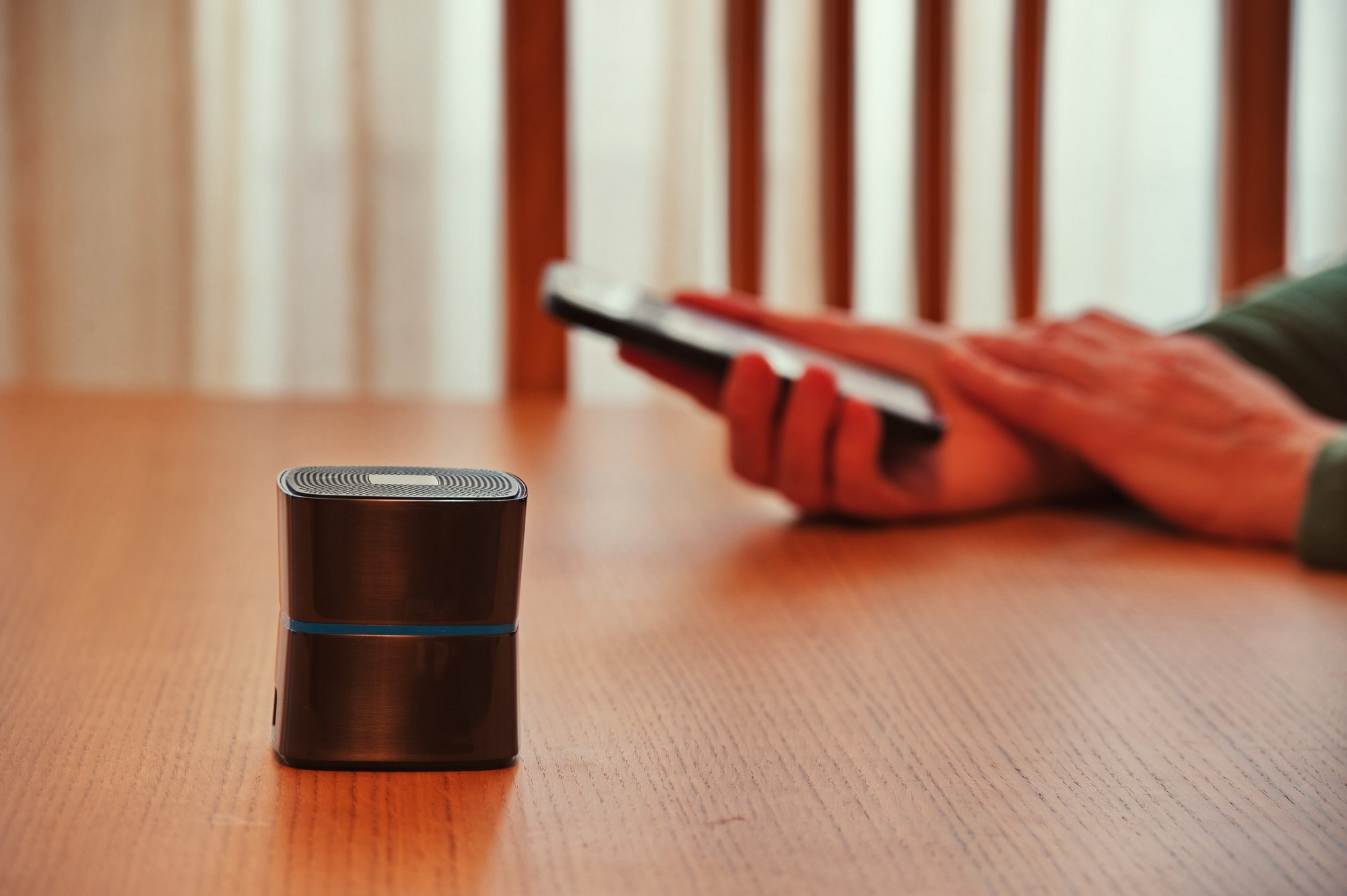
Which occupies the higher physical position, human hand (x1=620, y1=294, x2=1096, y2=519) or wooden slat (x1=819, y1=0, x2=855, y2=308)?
wooden slat (x1=819, y1=0, x2=855, y2=308)

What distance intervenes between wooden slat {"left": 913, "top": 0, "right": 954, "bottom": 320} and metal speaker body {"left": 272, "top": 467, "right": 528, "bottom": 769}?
191 centimetres

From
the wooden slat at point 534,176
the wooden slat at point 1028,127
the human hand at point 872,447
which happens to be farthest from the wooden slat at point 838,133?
the human hand at point 872,447

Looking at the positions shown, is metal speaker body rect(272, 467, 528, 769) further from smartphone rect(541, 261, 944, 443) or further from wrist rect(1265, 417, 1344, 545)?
wrist rect(1265, 417, 1344, 545)

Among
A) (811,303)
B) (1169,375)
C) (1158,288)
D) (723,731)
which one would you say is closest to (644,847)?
(723,731)

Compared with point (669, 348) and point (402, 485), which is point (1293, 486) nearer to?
point (669, 348)

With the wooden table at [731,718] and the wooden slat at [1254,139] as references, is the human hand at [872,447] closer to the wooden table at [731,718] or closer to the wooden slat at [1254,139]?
the wooden table at [731,718]

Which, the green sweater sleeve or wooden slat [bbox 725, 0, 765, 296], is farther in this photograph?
wooden slat [bbox 725, 0, 765, 296]

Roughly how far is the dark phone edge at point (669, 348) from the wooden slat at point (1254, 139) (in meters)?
1.29

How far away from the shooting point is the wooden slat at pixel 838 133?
2.09 metres

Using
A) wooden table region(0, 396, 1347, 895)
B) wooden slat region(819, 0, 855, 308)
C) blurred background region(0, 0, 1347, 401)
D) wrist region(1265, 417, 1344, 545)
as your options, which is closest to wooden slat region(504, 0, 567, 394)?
blurred background region(0, 0, 1347, 401)

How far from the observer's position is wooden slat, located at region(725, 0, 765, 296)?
2002 mm

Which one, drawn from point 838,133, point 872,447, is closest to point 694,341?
point 872,447

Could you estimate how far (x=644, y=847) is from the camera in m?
0.30

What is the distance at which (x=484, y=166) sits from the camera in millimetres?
2172
